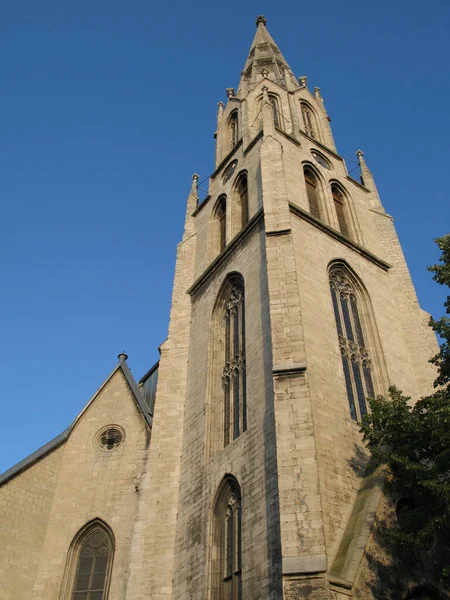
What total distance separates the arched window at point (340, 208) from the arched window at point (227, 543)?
12.1m

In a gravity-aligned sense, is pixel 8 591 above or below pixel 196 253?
below

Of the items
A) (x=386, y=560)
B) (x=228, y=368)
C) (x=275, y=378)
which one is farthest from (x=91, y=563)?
(x=386, y=560)

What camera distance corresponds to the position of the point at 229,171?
90.6 feet

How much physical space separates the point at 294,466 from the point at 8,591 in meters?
8.63

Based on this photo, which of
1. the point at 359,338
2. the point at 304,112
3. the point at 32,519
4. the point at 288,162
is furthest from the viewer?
the point at 304,112

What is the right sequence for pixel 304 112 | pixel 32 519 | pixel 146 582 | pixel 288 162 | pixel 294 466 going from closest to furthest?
pixel 294 466, pixel 146 582, pixel 32 519, pixel 288 162, pixel 304 112

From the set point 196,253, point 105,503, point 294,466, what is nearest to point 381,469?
point 294,466

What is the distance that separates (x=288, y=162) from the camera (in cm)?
2423

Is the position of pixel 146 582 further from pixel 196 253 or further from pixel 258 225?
pixel 196 253

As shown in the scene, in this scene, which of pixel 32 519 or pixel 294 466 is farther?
pixel 32 519

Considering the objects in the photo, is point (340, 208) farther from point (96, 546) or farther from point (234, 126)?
point (96, 546)

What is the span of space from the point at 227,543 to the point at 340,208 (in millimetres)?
15263

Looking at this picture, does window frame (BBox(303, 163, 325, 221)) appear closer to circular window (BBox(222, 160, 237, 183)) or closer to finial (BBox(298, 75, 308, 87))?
circular window (BBox(222, 160, 237, 183))

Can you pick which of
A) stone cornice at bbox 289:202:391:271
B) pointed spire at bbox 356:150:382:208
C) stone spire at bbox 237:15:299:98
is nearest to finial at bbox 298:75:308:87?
stone spire at bbox 237:15:299:98
